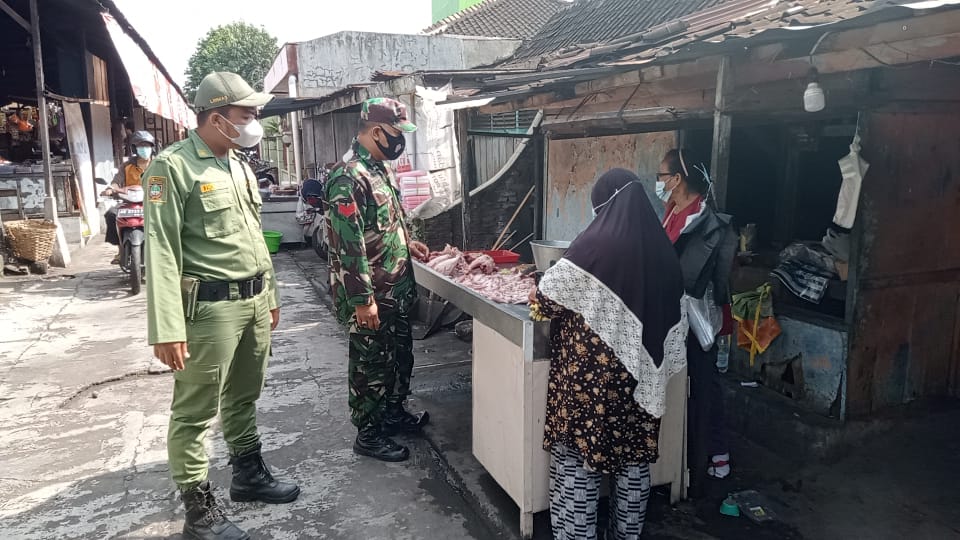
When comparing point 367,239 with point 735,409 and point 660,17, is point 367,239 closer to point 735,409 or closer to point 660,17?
point 735,409

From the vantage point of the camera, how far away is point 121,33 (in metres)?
9.78

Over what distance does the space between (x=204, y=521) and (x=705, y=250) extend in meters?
2.80

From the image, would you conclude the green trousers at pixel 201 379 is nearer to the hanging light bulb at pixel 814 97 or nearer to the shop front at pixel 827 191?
the shop front at pixel 827 191

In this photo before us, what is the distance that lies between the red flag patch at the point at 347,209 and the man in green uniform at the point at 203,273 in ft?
1.79

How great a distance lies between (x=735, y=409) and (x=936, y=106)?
2.33 meters

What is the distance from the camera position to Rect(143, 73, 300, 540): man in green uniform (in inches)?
112

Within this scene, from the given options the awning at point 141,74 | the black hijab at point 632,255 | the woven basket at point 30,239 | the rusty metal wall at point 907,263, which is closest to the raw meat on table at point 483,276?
the black hijab at point 632,255

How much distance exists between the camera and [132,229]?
8.43m

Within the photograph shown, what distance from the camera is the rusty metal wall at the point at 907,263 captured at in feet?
13.0

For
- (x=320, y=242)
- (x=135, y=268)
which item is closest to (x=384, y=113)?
(x=135, y=268)

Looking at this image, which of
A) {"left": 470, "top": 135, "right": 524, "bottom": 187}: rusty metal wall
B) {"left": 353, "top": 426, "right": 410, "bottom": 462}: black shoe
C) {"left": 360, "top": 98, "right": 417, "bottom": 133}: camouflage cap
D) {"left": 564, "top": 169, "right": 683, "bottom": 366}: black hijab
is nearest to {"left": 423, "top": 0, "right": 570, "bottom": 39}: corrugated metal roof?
{"left": 470, "top": 135, "right": 524, "bottom": 187}: rusty metal wall

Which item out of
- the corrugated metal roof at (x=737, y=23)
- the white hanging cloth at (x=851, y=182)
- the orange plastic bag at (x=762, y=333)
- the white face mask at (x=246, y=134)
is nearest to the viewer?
the corrugated metal roof at (x=737, y=23)

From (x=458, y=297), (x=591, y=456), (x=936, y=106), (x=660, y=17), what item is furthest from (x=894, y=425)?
(x=660, y=17)

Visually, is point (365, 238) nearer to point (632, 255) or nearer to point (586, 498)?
point (632, 255)
